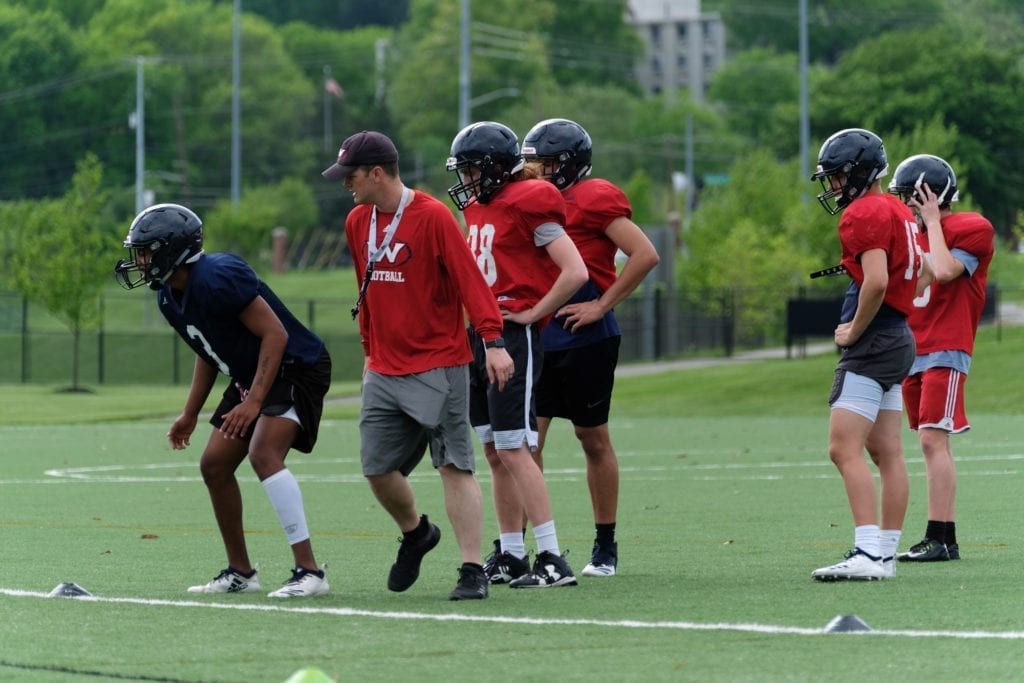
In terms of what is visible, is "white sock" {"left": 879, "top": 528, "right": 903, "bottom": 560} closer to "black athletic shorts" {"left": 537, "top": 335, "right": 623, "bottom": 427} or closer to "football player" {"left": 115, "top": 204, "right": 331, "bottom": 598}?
"black athletic shorts" {"left": 537, "top": 335, "right": 623, "bottom": 427}

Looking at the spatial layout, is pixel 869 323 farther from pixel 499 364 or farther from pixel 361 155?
pixel 361 155

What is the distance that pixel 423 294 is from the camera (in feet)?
29.3

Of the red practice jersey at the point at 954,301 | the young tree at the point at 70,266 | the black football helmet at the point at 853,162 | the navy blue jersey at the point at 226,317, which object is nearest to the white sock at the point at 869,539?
the black football helmet at the point at 853,162

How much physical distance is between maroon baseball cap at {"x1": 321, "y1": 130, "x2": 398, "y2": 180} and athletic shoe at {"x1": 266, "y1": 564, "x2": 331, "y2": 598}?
1813mm

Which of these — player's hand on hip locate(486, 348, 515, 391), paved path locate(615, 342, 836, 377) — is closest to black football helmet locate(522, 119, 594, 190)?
player's hand on hip locate(486, 348, 515, 391)

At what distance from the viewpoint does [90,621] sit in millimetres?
8031

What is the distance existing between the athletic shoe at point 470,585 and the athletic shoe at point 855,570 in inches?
64.4

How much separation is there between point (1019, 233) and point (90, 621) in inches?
1738

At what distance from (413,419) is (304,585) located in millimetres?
903

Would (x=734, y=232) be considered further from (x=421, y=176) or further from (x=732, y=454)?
(x=421, y=176)

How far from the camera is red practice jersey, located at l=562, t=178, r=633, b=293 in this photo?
1007cm

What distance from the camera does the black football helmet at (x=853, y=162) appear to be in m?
9.54

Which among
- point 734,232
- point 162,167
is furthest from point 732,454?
A: point 162,167

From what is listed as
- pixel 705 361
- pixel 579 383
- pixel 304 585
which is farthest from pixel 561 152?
pixel 705 361
